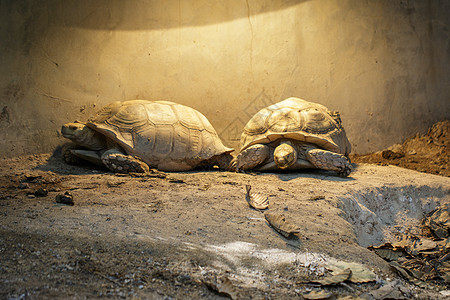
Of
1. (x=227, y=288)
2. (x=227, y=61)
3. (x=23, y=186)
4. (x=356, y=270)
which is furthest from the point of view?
(x=227, y=61)

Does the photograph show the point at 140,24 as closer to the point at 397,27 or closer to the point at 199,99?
the point at 199,99

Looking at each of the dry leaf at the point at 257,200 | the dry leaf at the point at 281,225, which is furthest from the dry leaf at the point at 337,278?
the dry leaf at the point at 257,200

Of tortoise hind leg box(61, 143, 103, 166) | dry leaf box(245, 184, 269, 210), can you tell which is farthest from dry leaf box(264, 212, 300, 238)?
tortoise hind leg box(61, 143, 103, 166)

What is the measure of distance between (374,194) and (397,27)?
378 cm

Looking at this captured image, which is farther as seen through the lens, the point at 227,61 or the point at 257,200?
the point at 227,61

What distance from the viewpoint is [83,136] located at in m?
4.75

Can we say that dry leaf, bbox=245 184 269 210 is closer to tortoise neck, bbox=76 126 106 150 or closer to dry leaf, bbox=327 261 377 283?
dry leaf, bbox=327 261 377 283

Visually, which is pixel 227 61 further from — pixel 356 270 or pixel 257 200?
pixel 356 270

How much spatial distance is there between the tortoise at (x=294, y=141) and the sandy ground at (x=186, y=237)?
A: 0.47 meters

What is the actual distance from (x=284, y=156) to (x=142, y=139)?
1887 millimetres

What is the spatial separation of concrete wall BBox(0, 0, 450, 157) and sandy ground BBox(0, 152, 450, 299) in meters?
1.47

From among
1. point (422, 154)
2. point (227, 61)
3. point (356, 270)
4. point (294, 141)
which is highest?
point (227, 61)

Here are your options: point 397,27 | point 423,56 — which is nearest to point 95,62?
point 397,27

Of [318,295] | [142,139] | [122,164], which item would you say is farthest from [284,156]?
[318,295]
